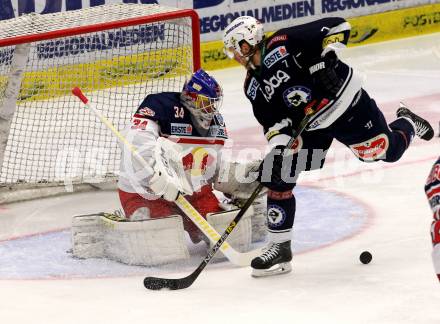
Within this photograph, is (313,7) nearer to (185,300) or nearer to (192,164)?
(192,164)

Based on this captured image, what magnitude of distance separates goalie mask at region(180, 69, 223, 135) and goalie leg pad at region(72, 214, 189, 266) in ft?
1.60

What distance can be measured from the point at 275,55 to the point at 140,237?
0.94m

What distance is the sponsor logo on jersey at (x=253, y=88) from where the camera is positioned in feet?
15.0

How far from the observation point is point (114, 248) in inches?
190

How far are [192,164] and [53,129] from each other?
1580 mm

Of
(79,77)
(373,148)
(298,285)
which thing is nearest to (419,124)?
(373,148)

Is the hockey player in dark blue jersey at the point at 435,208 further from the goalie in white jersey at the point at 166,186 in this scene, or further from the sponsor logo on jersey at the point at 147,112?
the sponsor logo on jersey at the point at 147,112

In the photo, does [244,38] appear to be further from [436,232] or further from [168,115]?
[436,232]

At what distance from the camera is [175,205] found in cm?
493

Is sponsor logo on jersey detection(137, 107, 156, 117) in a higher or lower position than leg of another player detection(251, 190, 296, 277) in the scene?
higher

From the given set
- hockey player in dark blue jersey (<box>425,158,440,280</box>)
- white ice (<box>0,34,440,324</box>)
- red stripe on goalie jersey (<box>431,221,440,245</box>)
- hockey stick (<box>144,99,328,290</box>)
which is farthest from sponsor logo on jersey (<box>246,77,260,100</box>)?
red stripe on goalie jersey (<box>431,221,440,245</box>)

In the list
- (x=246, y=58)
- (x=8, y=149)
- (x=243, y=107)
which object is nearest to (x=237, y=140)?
(x=243, y=107)

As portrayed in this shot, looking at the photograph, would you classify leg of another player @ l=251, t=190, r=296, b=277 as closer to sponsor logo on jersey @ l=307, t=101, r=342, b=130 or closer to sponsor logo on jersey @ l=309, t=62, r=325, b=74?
sponsor logo on jersey @ l=307, t=101, r=342, b=130

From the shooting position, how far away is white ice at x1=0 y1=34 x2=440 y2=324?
3.98m
